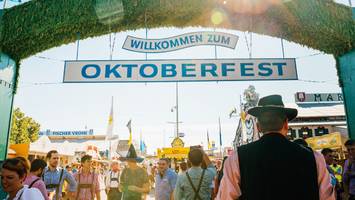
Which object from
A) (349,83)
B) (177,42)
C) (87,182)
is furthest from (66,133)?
(349,83)

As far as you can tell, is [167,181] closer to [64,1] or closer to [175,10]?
[175,10]

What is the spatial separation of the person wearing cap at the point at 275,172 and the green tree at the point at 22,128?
38563mm

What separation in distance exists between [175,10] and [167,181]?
14.4 feet

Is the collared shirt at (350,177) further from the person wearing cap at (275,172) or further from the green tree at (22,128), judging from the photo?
the green tree at (22,128)

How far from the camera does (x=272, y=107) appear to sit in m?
2.38

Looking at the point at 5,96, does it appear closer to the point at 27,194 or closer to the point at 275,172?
the point at 27,194

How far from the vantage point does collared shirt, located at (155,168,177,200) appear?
7.40m

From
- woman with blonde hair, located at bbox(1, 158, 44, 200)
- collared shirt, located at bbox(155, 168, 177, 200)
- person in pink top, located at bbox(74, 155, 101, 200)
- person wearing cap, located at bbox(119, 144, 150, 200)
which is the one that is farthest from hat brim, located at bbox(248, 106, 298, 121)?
person in pink top, located at bbox(74, 155, 101, 200)

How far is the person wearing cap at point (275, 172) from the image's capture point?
7.10 ft

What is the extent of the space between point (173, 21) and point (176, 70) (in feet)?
5.14

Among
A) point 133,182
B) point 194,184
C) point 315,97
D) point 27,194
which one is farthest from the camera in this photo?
point 315,97

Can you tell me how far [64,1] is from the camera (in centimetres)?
764

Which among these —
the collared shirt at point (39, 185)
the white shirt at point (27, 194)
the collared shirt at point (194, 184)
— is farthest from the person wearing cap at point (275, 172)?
the collared shirt at point (39, 185)

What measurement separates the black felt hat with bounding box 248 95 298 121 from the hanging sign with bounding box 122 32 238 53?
537 cm
